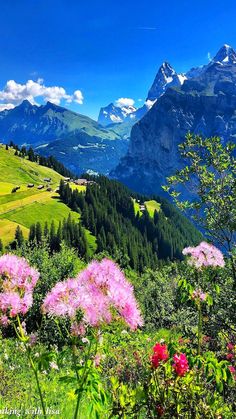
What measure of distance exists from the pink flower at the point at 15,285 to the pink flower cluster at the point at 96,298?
0.31 metres

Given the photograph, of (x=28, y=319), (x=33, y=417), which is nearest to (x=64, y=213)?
(x=28, y=319)

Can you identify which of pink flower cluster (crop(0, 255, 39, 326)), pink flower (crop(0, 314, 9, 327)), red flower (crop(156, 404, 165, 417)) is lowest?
red flower (crop(156, 404, 165, 417))

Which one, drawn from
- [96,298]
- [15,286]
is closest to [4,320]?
[15,286]

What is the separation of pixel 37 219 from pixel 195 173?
551 feet

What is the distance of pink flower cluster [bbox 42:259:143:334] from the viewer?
15.4 ft

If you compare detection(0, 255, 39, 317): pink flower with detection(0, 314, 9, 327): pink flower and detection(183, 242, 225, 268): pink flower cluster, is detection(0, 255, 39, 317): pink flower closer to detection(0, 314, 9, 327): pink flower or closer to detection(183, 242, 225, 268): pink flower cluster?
detection(0, 314, 9, 327): pink flower

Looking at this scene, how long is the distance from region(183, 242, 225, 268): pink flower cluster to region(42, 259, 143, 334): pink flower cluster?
8.79 ft

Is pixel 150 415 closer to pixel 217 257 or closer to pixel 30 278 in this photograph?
pixel 30 278

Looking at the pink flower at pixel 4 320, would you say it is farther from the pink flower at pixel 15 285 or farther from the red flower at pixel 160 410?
the red flower at pixel 160 410

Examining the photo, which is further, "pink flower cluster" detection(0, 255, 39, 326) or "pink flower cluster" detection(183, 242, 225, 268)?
"pink flower cluster" detection(183, 242, 225, 268)

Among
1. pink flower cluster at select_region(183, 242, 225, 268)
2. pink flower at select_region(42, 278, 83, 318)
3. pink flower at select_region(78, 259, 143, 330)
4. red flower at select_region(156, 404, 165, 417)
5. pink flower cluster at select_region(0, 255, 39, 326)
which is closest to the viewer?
pink flower at select_region(78, 259, 143, 330)

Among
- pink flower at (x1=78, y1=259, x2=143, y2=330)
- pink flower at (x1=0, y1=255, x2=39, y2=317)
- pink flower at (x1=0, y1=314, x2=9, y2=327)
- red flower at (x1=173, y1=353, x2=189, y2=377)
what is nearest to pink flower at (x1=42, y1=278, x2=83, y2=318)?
pink flower at (x1=78, y1=259, x2=143, y2=330)

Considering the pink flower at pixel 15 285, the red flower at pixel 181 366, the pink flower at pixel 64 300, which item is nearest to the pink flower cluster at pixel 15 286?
the pink flower at pixel 15 285

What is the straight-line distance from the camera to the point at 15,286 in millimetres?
5125
